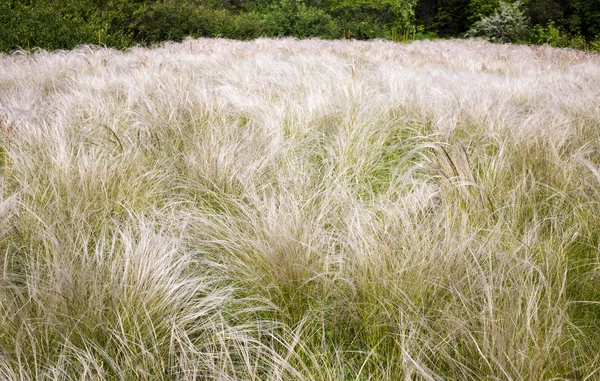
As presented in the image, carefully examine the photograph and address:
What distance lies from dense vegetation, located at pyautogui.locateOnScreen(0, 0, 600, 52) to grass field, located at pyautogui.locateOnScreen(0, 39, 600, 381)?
571 cm

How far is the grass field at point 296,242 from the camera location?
1.01 m

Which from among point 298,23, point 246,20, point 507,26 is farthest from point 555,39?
point 246,20

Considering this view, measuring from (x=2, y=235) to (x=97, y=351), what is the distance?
686 mm

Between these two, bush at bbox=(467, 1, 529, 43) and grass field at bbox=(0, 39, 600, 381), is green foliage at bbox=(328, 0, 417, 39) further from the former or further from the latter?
grass field at bbox=(0, 39, 600, 381)

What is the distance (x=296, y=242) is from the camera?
135 cm

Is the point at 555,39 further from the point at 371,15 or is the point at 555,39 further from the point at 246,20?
the point at 246,20

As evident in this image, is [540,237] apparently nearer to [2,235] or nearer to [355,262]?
[355,262]

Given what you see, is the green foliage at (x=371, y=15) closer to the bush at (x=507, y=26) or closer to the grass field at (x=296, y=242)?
the bush at (x=507, y=26)

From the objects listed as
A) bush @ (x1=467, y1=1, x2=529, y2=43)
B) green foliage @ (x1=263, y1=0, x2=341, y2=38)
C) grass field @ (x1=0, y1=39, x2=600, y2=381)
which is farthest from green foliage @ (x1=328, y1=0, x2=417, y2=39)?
grass field @ (x1=0, y1=39, x2=600, y2=381)

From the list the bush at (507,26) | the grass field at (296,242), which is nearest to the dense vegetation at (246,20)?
the bush at (507,26)

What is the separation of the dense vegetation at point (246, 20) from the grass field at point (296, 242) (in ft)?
18.7

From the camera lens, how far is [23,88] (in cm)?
377

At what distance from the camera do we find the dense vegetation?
7.99 m

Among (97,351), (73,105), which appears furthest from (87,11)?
(97,351)
